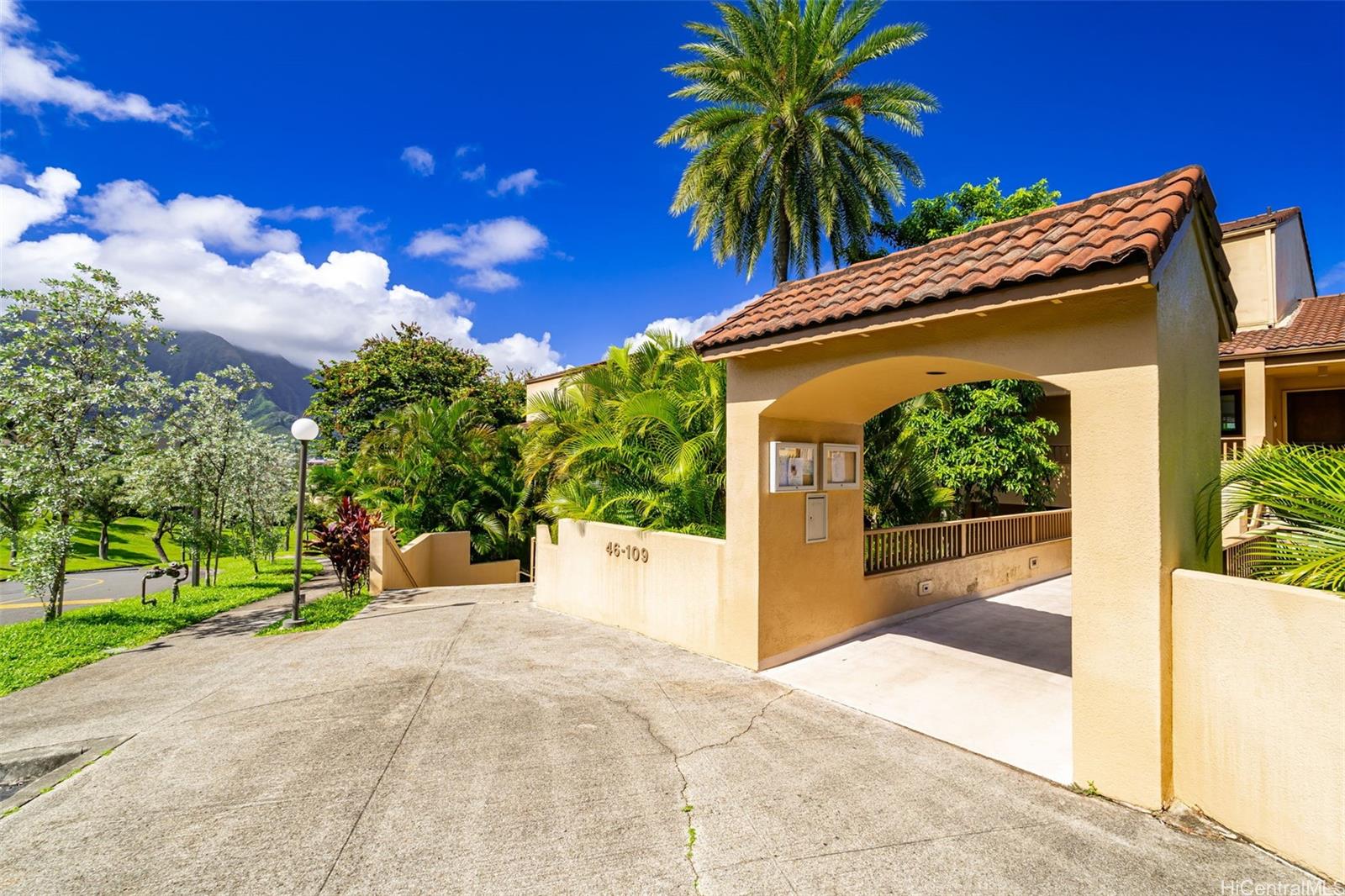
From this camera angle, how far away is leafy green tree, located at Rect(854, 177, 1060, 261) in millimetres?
16109

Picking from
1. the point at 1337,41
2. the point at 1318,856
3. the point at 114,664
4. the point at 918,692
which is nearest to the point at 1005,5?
the point at 1337,41

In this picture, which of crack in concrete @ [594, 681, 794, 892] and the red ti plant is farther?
the red ti plant

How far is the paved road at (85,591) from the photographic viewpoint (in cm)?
1653

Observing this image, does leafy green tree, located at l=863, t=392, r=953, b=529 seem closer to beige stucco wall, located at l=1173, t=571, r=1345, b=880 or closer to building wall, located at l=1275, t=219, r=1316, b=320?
beige stucco wall, located at l=1173, t=571, r=1345, b=880

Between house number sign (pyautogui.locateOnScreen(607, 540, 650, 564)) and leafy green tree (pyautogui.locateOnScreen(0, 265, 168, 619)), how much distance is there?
8356 mm

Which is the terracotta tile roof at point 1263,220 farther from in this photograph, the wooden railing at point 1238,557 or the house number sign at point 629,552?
the house number sign at point 629,552

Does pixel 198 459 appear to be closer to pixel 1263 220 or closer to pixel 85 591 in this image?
pixel 85 591

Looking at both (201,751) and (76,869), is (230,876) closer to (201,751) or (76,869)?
(76,869)

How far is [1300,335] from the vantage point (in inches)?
513

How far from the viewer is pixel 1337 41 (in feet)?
33.2

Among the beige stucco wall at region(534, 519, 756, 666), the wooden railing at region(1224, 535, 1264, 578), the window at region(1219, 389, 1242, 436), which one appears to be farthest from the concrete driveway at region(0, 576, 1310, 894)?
the window at region(1219, 389, 1242, 436)

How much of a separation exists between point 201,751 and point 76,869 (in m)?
1.55

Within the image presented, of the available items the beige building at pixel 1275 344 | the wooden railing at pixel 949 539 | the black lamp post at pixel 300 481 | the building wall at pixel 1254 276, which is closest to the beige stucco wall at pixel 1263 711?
the wooden railing at pixel 949 539

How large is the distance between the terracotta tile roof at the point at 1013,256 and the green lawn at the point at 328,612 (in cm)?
817
